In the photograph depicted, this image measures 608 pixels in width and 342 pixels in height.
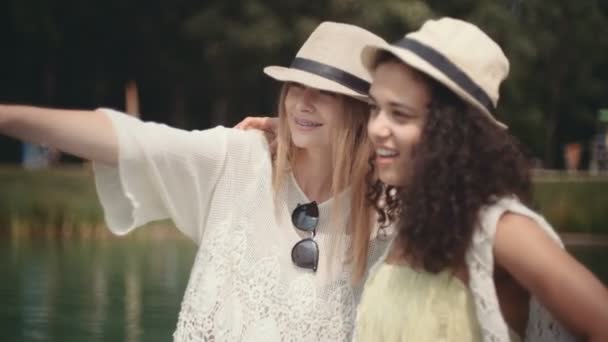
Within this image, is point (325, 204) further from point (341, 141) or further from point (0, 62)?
point (0, 62)

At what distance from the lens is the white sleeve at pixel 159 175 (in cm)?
274

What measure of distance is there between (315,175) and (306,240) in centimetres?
15

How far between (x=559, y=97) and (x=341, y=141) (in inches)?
1003

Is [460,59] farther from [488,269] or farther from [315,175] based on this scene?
[315,175]

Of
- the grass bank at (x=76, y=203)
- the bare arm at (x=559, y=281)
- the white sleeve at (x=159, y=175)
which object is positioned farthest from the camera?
the grass bank at (x=76, y=203)

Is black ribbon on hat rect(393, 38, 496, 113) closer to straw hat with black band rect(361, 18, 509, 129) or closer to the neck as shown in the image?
straw hat with black band rect(361, 18, 509, 129)

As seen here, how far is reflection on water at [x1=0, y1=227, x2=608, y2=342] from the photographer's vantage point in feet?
30.5

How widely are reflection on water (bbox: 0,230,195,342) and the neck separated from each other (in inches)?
232

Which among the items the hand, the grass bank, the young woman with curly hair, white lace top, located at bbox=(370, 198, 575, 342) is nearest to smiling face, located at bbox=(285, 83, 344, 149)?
the hand

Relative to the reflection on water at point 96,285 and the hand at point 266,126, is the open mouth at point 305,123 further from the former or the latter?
the reflection on water at point 96,285

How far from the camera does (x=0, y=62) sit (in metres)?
23.7

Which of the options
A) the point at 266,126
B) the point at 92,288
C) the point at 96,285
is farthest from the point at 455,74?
the point at 96,285

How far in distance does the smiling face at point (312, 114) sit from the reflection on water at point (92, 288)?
19.5 ft

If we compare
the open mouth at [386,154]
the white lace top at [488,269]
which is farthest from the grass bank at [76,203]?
the white lace top at [488,269]
